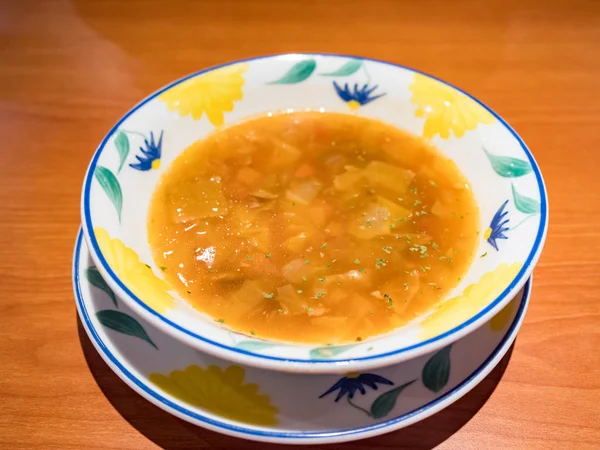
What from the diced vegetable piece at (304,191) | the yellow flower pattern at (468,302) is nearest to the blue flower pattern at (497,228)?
the yellow flower pattern at (468,302)

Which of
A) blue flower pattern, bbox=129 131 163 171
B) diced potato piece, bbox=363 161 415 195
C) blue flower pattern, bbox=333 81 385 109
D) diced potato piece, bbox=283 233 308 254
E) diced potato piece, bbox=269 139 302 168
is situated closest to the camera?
diced potato piece, bbox=283 233 308 254

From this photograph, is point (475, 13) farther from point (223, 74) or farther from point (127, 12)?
point (127, 12)

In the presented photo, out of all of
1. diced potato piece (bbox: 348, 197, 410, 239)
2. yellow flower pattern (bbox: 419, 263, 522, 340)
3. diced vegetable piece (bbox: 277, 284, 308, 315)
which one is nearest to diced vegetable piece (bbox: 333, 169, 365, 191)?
diced potato piece (bbox: 348, 197, 410, 239)

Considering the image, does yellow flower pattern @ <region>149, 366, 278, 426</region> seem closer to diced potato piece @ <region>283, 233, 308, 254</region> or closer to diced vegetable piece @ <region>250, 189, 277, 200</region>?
diced potato piece @ <region>283, 233, 308, 254</region>

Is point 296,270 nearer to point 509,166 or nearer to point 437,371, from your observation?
point 437,371

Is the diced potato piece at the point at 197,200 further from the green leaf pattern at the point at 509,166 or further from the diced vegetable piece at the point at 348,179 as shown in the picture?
the green leaf pattern at the point at 509,166

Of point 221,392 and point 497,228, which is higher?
point 497,228

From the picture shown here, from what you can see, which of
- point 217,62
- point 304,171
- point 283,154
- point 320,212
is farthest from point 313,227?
point 217,62
